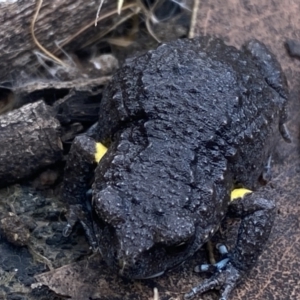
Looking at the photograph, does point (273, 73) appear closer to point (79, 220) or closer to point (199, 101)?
point (199, 101)

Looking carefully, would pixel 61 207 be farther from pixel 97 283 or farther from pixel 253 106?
pixel 253 106

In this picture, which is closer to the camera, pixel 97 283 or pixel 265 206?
pixel 97 283

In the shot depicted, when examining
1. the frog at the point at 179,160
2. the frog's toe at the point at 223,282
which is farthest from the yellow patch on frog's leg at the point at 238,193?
the frog's toe at the point at 223,282

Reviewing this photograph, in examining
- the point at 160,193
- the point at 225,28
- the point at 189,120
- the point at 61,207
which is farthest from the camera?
the point at 225,28

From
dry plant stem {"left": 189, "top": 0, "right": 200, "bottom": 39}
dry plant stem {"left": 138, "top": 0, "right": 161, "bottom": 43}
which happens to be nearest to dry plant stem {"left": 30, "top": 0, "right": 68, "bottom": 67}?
dry plant stem {"left": 138, "top": 0, "right": 161, "bottom": 43}

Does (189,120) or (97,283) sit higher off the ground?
(189,120)

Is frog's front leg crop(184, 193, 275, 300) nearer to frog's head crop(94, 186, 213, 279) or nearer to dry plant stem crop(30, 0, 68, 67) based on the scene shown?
frog's head crop(94, 186, 213, 279)

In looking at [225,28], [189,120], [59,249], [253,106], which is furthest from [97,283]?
[225,28]

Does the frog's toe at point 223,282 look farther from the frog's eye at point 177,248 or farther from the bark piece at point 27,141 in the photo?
the bark piece at point 27,141
